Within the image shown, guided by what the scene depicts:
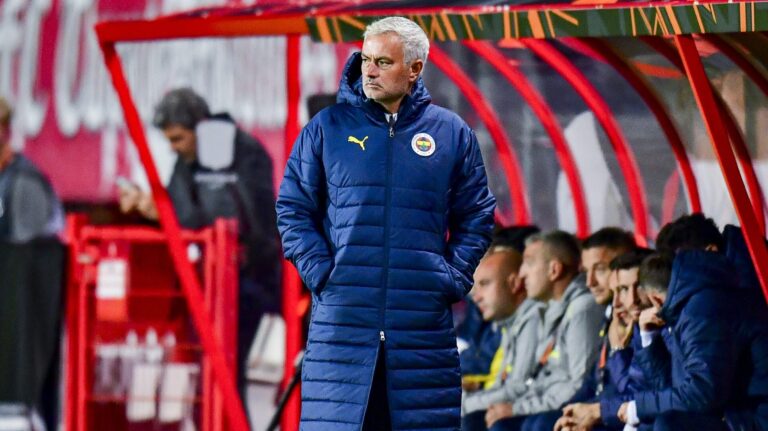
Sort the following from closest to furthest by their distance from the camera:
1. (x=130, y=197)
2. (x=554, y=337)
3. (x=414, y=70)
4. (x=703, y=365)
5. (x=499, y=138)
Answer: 1. (x=414, y=70)
2. (x=703, y=365)
3. (x=554, y=337)
4. (x=499, y=138)
5. (x=130, y=197)

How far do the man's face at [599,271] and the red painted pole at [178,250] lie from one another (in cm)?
163

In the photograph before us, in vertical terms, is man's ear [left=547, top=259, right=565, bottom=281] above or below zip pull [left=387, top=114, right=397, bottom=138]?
below

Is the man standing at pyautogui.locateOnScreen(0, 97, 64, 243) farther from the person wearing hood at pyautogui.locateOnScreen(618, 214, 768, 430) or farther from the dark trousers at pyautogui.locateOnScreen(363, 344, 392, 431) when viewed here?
the dark trousers at pyautogui.locateOnScreen(363, 344, 392, 431)

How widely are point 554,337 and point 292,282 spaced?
117 centimetres

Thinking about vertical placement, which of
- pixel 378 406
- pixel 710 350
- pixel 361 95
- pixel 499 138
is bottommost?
pixel 378 406

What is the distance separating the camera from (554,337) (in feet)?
26.1

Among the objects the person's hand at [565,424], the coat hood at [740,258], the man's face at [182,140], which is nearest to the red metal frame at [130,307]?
the man's face at [182,140]

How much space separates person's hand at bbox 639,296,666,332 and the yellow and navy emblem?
4.94 feet

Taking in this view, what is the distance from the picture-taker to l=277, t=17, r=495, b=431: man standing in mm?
5609

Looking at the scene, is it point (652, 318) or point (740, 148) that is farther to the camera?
point (740, 148)

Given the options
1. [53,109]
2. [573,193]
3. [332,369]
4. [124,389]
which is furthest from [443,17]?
[53,109]

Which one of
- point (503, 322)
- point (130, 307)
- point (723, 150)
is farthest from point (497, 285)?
point (130, 307)

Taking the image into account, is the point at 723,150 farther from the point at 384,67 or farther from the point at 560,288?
the point at 560,288

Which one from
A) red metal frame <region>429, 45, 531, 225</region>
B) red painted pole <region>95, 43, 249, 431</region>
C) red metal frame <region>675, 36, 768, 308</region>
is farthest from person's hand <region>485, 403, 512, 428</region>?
red metal frame <region>429, 45, 531, 225</region>
